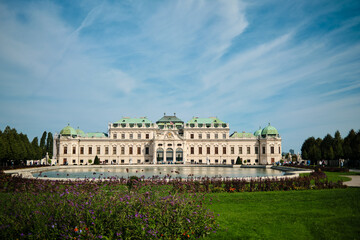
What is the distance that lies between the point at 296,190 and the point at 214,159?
213 feet

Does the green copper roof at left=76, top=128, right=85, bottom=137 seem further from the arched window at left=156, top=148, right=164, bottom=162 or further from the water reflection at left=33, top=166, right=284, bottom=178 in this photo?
the water reflection at left=33, top=166, right=284, bottom=178

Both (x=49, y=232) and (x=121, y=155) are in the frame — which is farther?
(x=121, y=155)

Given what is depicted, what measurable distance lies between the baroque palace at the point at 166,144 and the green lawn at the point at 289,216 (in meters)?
64.9

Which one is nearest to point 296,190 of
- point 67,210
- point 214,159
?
point 67,210

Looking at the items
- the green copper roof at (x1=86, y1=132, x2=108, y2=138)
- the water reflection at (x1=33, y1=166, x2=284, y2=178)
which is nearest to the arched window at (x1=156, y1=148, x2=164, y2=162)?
the green copper roof at (x1=86, y1=132, x2=108, y2=138)

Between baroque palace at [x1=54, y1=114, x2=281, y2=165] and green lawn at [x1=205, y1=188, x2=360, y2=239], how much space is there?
64.9 metres

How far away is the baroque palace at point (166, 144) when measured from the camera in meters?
79.7

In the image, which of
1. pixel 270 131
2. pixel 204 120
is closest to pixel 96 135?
pixel 204 120

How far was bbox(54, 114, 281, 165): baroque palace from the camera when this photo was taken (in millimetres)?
79688

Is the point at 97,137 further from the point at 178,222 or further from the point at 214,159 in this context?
the point at 178,222

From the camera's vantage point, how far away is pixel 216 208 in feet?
42.0

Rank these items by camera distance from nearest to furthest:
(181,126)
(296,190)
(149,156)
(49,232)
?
(49,232) < (296,190) < (149,156) < (181,126)

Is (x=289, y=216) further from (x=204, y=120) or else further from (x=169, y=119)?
(x=169, y=119)

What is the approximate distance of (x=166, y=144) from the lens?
260 feet
